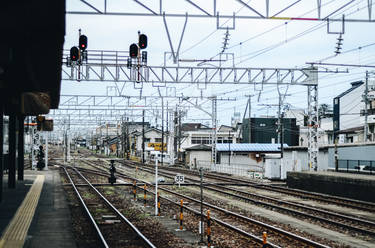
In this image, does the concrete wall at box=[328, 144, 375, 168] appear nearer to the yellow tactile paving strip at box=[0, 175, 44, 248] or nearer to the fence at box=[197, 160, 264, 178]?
the fence at box=[197, 160, 264, 178]

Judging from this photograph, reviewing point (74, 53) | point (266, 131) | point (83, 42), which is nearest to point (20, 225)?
point (83, 42)

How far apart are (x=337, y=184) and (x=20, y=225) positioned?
17.6 metres

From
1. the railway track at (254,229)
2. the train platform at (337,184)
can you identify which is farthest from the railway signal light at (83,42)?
the train platform at (337,184)

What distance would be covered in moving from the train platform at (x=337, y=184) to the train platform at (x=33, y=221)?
46.2ft

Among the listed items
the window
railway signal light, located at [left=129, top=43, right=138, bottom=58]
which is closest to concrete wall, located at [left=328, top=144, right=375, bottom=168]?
railway signal light, located at [left=129, top=43, right=138, bottom=58]

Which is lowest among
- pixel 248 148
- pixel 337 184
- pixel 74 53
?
pixel 337 184

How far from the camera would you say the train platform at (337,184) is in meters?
23.3

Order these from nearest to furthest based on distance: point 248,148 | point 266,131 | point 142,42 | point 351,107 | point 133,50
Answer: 1. point 142,42
2. point 133,50
3. point 248,148
4. point 351,107
5. point 266,131

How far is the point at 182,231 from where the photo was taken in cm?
1517

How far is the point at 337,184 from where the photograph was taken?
1025 inches

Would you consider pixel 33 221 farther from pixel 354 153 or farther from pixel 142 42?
pixel 354 153

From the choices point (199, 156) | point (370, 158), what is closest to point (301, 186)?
point (370, 158)

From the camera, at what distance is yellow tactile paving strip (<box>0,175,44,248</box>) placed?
11.8m

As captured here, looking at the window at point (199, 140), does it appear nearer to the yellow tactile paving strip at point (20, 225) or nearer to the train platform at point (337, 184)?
the train platform at point (337, 184)
